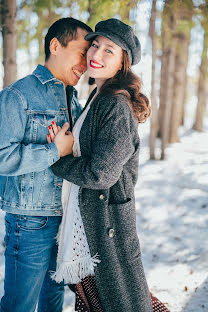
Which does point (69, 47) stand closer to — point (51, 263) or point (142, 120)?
point (142, 120)

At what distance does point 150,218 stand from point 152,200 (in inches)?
23.5

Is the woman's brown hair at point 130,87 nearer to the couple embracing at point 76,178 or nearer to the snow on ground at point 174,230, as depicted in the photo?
the couple embracing at point 76,178

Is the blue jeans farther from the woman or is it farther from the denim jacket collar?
the denim jacket collar

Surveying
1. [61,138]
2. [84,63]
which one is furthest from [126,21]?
[61,138]

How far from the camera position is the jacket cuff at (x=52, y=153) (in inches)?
68.9

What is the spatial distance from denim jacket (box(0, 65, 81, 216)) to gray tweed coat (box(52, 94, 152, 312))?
0.16m

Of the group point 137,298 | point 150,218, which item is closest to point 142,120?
point 137,298

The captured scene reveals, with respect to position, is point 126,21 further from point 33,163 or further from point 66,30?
point 33,163

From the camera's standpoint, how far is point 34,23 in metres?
5.01

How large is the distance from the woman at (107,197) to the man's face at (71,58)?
11cm

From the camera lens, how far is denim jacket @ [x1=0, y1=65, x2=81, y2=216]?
1.67m

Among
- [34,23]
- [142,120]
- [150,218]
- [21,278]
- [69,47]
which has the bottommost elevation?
[150,218]

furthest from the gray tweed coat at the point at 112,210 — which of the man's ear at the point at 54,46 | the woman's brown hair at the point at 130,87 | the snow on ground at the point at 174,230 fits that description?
the snow on ground at the point at 174,230

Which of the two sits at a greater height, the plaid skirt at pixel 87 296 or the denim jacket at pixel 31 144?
the denim jacket at pixel 31 144
